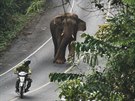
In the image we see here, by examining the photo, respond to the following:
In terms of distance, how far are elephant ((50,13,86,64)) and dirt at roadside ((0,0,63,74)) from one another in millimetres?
1978

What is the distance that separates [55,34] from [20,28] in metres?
4.67

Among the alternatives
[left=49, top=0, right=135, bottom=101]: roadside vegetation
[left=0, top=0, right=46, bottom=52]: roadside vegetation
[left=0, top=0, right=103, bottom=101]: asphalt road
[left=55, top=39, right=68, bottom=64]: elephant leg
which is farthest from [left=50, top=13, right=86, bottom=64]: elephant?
[left=49, top=0, right=135, bottom=101]: roadside vegetation

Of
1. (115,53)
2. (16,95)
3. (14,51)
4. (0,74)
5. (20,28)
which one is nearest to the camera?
(115,53)

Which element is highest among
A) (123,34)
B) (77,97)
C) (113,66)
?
(123,34)

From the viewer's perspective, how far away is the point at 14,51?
71.6 ft

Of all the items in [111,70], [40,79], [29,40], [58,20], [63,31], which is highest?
[111,70]

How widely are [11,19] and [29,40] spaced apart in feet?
6.70

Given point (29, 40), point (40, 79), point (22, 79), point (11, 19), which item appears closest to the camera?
point (22, 79)

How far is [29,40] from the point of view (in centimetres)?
2327

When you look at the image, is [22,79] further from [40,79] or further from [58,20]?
[58,20]

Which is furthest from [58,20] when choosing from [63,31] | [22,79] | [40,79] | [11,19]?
[11,19]

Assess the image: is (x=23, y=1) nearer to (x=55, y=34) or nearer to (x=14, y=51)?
(x=14, y=51)

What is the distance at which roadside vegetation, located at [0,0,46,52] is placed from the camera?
901 inches

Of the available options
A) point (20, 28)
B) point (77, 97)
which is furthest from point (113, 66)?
point (20, 28)
